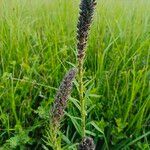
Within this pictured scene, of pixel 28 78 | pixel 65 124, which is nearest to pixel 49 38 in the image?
pixel 28 78

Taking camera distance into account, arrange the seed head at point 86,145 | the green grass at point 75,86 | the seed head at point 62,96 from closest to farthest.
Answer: the seed head at point 86,145 < the seed head at point 62,96 < the green grass at point 75,86

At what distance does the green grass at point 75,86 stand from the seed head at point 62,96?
0.60 metres

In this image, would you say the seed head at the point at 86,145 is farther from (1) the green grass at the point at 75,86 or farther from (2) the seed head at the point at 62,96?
(1) the green grass at the point at 75,86

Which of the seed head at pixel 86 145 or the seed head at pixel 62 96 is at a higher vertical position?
the seed head at pixel 62 96

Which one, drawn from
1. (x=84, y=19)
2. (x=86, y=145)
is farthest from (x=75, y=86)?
(x=86, y=145)

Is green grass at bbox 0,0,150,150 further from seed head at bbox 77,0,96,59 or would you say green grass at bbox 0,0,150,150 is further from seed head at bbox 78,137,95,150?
seed head at bbox 78,137,95,150

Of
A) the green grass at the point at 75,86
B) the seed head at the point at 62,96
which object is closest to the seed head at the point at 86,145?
the seed head at the point at 62,96

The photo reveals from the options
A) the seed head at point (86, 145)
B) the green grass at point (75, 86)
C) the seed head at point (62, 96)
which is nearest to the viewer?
the seed head at point (86, 145)

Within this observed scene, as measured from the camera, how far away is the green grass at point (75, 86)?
7.78 feet

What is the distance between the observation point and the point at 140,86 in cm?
247

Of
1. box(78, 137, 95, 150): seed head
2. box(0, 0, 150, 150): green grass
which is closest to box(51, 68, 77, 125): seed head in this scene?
box(78, 137, 95, 150): seed head

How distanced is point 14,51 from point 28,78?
0.43 metres

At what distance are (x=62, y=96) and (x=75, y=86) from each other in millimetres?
1294

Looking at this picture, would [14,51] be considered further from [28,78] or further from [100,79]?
[100,79]
